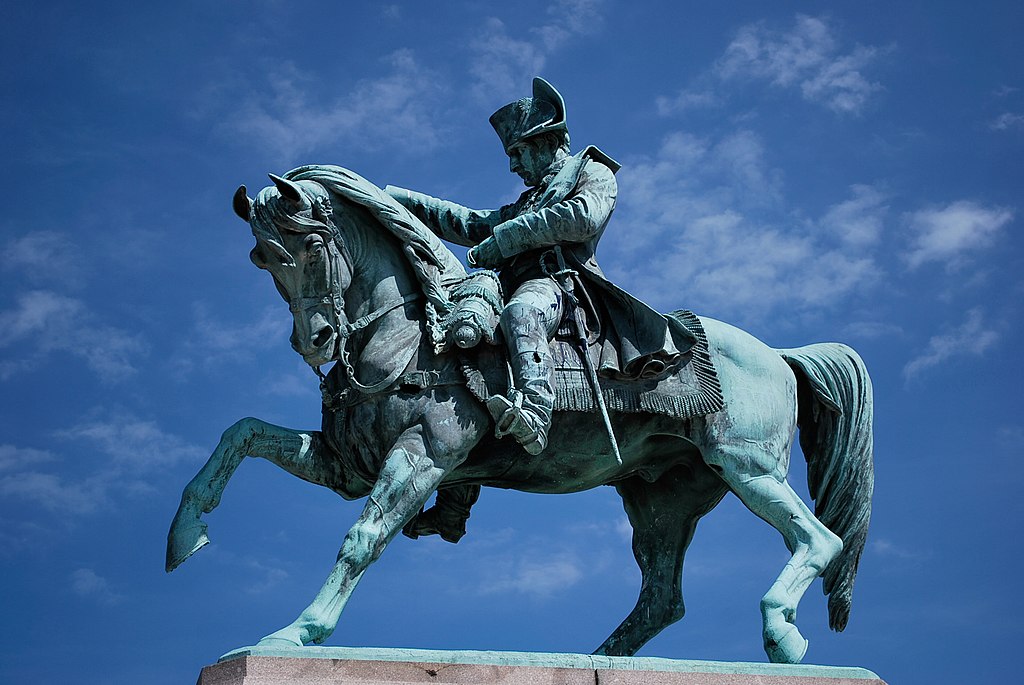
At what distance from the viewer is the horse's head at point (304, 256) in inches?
302

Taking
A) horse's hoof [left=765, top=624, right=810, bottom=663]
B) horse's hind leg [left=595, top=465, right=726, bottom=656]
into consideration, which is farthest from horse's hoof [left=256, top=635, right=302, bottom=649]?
horse's hoof [left=765, top=624, right=810, bottom=663]

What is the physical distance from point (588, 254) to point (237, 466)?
2400 mm

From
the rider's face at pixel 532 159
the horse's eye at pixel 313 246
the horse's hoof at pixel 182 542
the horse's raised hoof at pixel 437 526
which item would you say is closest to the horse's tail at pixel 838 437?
the rider's face at pixel 532 159

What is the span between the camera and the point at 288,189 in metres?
7.61

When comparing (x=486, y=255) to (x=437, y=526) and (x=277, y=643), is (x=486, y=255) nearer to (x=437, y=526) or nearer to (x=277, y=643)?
(x=437, y=526)

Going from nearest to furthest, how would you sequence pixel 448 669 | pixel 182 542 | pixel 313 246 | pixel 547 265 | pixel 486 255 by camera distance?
pixel 448 669, pixel 182 542, pixel 313 246, pixel 547 265, pixel 486 255

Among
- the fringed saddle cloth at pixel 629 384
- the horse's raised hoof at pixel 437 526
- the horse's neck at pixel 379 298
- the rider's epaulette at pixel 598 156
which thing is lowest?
the horse's raised hoof at pixel 437 526

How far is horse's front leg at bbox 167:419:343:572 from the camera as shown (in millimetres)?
7602

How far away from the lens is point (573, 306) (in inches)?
322

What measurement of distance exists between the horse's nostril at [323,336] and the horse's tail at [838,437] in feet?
9.73

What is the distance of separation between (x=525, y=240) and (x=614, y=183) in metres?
0.71

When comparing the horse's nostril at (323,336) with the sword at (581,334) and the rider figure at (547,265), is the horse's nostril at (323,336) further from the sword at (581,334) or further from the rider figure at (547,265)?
the sword at (581,334)

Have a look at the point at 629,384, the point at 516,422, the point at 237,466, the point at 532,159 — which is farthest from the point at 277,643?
the point at 532,159

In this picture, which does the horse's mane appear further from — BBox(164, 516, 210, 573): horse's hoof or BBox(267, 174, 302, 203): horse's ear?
BBox(164, 516, 210, 573): horse's hoof
